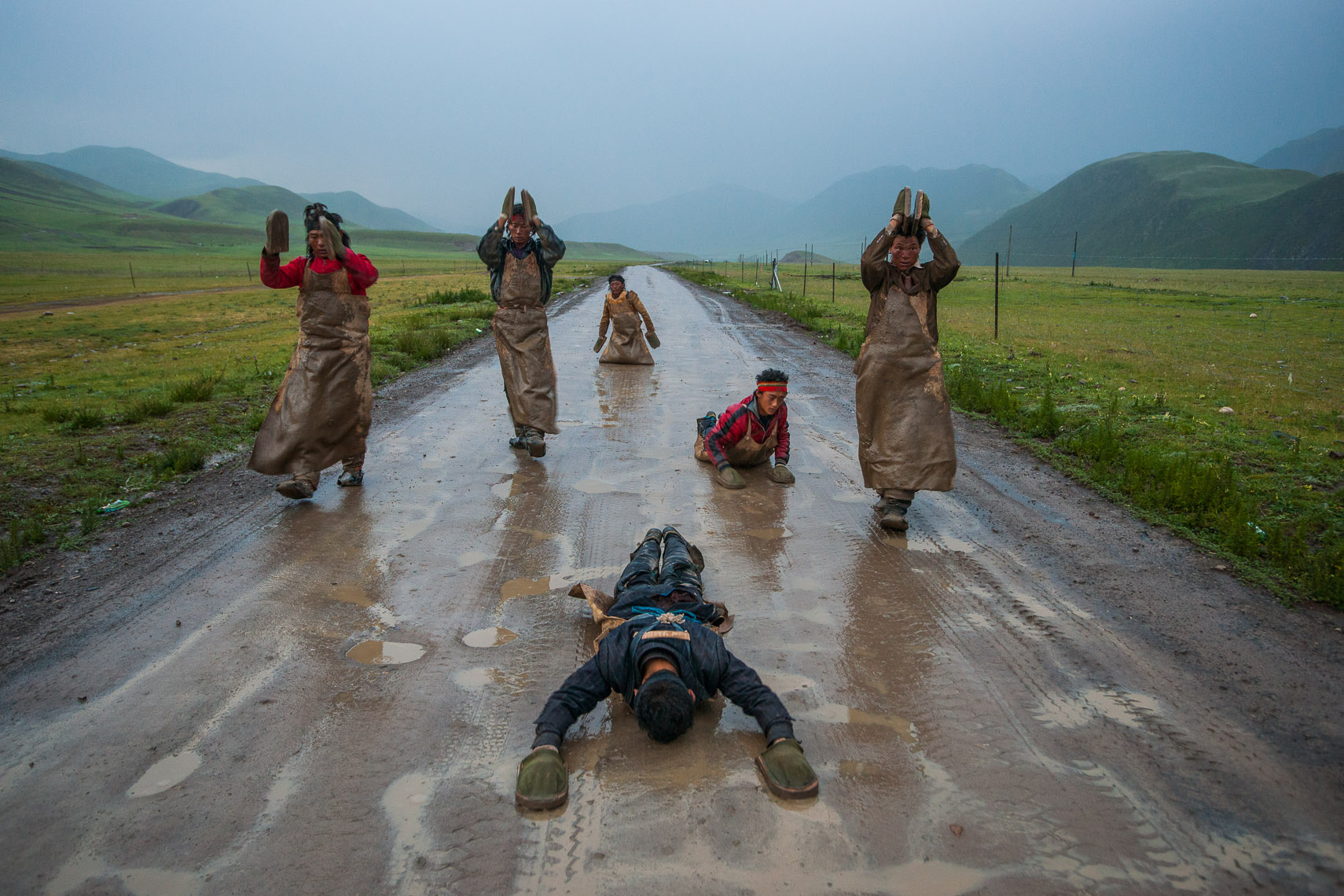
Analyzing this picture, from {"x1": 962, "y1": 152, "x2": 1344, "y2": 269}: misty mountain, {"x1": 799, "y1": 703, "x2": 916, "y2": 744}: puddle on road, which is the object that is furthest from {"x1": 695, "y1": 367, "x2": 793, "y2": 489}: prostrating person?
{"x1": 962, "y1": 152, "x2": 1344, "y2": 269}: misty mountain

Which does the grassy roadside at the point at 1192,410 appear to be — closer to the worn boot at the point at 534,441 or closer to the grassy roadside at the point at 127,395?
the worn boot at the point at 534,441

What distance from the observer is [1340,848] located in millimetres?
2854

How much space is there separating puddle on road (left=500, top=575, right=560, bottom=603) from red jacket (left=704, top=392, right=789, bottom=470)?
2568mm

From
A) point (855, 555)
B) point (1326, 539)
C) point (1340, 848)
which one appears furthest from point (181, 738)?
point (1326, 539)

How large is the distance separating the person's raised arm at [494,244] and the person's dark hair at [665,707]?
5634mm

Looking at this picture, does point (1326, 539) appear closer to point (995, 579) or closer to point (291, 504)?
point (995, 579)

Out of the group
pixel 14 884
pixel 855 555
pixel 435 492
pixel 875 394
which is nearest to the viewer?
pixel 14 884

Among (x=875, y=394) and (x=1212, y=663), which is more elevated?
→ (x=875, y=394)

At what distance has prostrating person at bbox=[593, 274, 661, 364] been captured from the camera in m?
13.8

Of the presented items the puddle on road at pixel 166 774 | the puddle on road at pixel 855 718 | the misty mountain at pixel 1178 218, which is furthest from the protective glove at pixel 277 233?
the misty mountain at pixel 1178 218

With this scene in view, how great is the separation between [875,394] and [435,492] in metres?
3.79

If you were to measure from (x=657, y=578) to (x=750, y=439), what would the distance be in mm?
2922

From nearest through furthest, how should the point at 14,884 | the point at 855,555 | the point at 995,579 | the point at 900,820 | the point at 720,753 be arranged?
1. the point at 14,884
2. the point at 900,820
3. the point at 720,753
4. the point at 995,579
5. the point at 855,555

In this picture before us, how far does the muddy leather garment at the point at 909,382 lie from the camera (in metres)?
6.11
